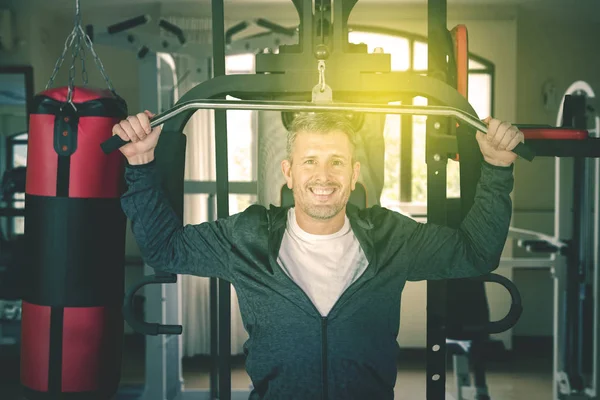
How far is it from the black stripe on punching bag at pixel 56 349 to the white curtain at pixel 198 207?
264cm

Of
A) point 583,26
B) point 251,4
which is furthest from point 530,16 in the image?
point 251,4

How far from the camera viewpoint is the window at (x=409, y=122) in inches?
179

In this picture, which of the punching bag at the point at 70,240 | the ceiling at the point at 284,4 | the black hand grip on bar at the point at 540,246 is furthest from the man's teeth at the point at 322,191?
the ceiling at the point at 284,4

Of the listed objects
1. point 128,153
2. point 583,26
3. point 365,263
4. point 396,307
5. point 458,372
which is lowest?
point 458,372

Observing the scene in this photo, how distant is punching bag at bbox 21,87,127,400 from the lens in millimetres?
1584

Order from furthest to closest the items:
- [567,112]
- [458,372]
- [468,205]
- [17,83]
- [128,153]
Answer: [17,83]
[458,372]
[567,112]
[468,205]
[128,153]

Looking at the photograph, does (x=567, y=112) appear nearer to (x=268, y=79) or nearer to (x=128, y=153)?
(x=268, y=79)

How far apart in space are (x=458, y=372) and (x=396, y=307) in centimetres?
178

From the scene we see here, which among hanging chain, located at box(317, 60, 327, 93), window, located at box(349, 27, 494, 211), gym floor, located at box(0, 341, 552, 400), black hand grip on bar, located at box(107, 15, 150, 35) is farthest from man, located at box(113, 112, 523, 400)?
window, located at box(349, 27, 494, 211)

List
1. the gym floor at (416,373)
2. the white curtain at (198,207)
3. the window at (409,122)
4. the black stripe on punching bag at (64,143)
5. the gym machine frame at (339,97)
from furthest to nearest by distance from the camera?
the window at (409,122) → the white curtain at (198,207) → the gym floor at (416,373) → the black stripe on punching bag at (64,143) → the gym machine frame at (339,97)

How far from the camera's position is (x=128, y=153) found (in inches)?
53.7

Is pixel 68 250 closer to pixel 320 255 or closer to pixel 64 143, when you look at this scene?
pixel 64 143

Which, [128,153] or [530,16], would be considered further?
[530,16]

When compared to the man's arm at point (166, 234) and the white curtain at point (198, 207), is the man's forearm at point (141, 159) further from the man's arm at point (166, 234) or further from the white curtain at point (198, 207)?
the white curtain at point (198, 207)
